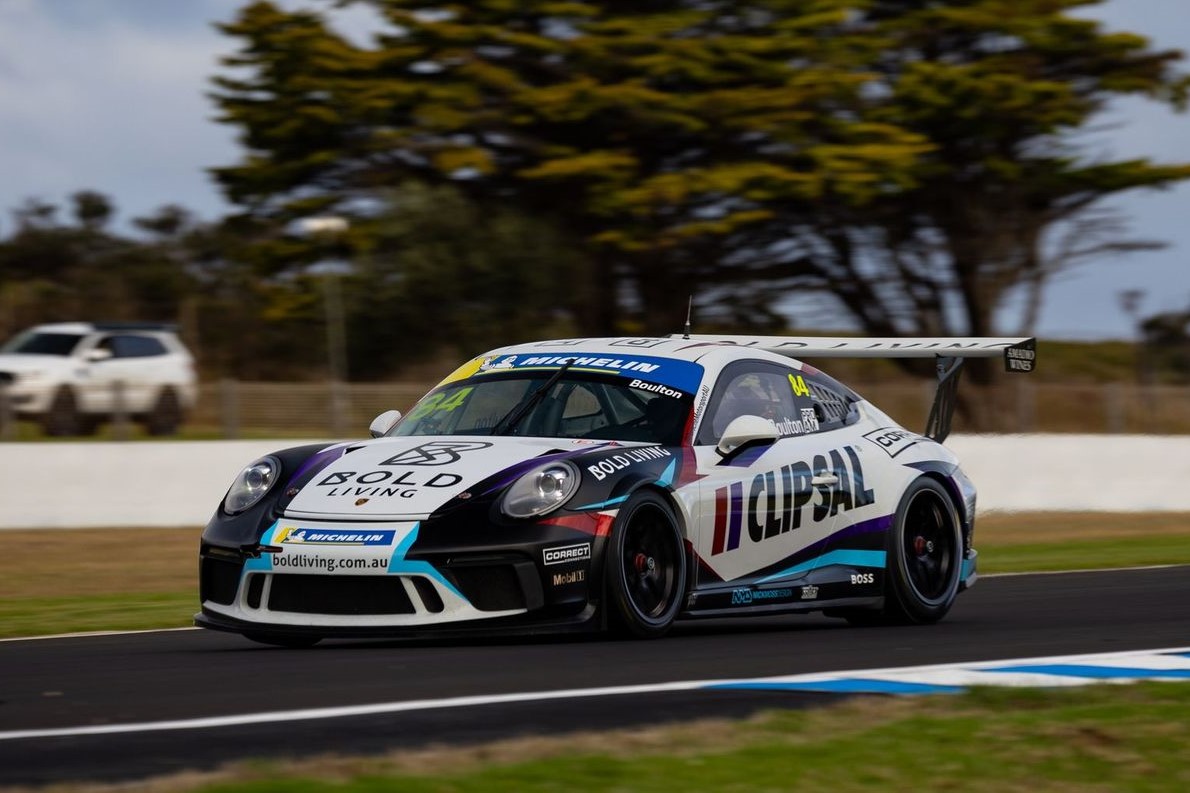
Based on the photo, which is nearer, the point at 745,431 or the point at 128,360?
the point at 745,431

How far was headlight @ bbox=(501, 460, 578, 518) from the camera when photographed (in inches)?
297

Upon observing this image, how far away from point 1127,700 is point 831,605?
3.12m

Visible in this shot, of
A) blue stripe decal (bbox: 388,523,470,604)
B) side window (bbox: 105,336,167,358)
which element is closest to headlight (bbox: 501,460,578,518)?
blue stripe decal (bbox: 388,523,470,604)

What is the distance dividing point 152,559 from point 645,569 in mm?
9820

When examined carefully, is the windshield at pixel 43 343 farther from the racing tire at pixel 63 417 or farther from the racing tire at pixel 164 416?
the racing tire at pixel 164 416

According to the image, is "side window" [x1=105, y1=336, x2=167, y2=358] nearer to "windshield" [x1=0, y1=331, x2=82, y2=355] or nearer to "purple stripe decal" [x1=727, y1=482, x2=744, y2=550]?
"windshield" [x1=0, y1=331, x2=82, y2=355]

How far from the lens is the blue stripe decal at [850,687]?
627 cm

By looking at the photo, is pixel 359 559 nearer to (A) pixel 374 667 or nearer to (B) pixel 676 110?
(A) pixel 374 667

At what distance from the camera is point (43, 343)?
2720 centimetres

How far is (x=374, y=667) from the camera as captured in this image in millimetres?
6934

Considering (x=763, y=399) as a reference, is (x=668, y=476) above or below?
below

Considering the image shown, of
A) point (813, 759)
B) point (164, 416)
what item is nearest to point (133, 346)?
point (164, 416)

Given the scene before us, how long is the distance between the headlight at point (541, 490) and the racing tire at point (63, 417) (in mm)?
17683

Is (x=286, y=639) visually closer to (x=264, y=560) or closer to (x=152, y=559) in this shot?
(x=264, y=560)
